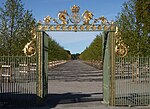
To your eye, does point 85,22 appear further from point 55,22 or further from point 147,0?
point 147,0

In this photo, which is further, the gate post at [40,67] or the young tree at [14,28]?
the young tree at [14,28]

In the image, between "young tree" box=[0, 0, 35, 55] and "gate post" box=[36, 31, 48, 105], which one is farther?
"young tree" box=[0, 0, 35, 55]

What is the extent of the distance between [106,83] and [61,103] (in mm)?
2223

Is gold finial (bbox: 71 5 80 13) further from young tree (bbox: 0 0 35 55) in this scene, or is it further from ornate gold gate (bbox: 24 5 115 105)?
young tree (bbox: 0 0 35 55)

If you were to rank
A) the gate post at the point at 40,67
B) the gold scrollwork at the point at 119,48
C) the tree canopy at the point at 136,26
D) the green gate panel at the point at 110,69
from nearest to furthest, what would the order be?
the green gate panel at the point at 110,69 < the gate post at the point at 40,67 < the gold scrollwork at the point at 119,48 < the tree canopy at the point at 136,26

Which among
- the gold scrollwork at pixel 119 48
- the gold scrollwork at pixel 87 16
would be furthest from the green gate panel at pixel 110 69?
the gold scrollwork at pixel 87 16

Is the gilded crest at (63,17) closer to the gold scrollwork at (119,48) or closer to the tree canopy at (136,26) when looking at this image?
the gold scrollwork at (119,48)

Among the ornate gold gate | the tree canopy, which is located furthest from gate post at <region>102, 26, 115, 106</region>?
the tree canopy

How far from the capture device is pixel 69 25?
14.4 meters

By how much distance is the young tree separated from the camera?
24469mm

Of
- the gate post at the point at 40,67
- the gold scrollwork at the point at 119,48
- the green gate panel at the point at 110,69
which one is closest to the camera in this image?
the green gate panel at the point at 110,69

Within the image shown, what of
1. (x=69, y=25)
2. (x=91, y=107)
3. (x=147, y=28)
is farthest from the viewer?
(x=147, y=28)

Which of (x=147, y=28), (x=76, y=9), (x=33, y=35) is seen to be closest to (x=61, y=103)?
(x=33, y=35)

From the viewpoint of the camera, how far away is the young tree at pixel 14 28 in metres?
24.5
